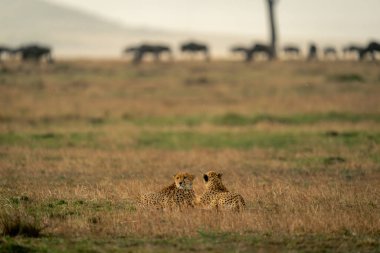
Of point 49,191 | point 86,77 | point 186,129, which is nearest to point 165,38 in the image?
point 86,77

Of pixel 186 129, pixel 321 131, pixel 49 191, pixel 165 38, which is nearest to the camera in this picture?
pixel 49 191

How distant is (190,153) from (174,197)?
12141 millimetres

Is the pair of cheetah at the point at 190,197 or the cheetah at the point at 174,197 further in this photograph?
the cheetah at the point at 174,197

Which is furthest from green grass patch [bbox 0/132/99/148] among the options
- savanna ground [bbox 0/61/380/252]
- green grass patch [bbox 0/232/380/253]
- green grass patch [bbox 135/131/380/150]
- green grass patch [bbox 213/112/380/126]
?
green grass patch [bbox 0/232/380/253]

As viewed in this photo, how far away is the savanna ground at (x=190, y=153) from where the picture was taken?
11.7m

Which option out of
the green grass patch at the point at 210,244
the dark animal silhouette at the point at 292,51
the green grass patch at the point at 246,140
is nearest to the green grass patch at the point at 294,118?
the green grass patch at the point at 246,140

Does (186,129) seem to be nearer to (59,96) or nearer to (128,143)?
(128,143)

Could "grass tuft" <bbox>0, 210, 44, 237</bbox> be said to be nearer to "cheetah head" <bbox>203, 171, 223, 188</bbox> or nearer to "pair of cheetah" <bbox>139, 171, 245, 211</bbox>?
"pair of cheetah" <bbox>139, 171, 245, 211</bbox>

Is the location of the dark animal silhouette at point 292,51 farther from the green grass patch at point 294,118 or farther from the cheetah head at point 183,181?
the cheetah head at point 183,181

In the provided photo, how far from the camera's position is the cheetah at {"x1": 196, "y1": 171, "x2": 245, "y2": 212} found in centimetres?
1327

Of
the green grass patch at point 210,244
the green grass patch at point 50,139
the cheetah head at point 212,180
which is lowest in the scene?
the green grass patch at point 50,139

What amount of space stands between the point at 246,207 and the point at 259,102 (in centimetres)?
2768

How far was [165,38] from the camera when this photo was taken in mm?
190250

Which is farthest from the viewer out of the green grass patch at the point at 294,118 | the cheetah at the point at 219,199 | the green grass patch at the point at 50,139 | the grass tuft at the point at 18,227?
the green grass patch at the point at 294,118
